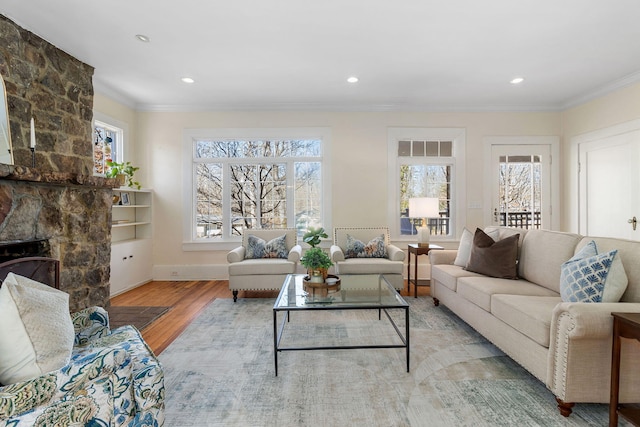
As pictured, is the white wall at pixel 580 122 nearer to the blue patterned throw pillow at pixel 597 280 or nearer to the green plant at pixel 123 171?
the blue patterned throw pillow at pixel 597 280

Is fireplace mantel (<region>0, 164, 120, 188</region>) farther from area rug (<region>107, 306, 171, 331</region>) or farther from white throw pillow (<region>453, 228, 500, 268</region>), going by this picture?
white throw pillow (<region>453, 228, 500, 268</region>)

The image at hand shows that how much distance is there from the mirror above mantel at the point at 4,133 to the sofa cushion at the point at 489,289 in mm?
3867

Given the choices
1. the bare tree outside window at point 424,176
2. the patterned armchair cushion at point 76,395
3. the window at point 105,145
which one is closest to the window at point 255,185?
the window at point 105,145

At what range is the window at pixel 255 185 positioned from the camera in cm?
504

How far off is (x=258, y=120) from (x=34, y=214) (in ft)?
10.1

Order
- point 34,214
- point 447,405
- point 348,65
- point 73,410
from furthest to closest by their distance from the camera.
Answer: point 348,65, point 34,214, point 447,405, point 73,410

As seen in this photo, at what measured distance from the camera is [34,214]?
2592mm

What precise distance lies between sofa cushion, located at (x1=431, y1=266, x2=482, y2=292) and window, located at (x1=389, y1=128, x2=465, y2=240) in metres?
1.44

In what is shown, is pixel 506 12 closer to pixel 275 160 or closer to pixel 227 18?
pixel 227 18

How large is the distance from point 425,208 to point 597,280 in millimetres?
2421

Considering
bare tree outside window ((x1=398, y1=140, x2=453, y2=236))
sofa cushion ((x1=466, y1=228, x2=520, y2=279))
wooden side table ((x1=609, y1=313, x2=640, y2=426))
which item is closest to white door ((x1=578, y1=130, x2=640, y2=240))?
bare tree outside window ((x1=398, y1=140, x2=453, y2=236))

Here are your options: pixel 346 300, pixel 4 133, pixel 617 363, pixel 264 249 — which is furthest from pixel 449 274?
pixel 4 133

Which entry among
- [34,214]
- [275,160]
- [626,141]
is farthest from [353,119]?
[34,214]

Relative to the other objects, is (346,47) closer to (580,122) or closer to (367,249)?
(367,249)
